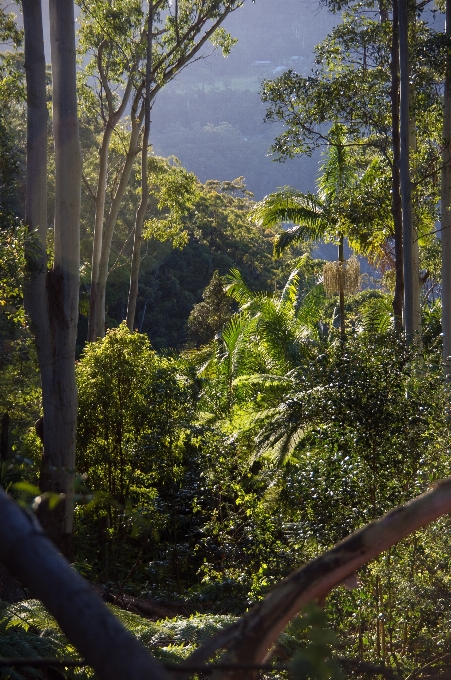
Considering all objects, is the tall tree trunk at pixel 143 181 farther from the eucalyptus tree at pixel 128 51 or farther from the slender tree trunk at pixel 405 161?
the slender tree trunk at pixel 405 161

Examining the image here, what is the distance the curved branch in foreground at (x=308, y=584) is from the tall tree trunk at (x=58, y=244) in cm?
687

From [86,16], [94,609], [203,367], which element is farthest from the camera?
[86,16]

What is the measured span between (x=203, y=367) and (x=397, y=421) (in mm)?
7348

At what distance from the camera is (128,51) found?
15.8 meters

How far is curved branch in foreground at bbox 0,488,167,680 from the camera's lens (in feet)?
3.28

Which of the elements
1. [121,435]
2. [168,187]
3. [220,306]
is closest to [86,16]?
[168,187]

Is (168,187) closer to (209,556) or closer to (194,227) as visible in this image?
(209,556)

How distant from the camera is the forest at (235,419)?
1278 mm

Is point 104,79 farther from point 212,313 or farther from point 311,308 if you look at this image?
point 311,308

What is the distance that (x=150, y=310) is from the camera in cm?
3011

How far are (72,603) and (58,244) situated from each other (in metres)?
7.72

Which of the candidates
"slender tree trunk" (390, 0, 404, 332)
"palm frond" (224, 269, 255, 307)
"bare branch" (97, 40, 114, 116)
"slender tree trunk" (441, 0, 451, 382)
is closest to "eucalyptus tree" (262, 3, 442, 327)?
"slender tree trunk" (390, 0, 404, 332)

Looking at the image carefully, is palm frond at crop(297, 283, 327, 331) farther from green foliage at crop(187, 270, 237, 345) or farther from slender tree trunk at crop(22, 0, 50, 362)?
green foliage at crop(187, 270, 237, 345)

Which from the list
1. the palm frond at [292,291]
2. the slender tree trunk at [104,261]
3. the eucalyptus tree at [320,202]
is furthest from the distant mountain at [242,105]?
the palm frond at [292,291]
